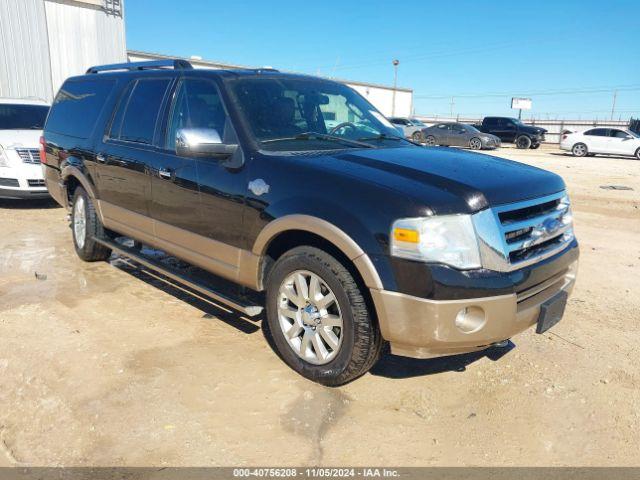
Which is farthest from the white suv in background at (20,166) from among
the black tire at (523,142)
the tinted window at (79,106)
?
the black tire at (523,142)

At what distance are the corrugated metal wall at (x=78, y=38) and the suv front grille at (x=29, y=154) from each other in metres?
10.7

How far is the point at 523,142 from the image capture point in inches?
1134

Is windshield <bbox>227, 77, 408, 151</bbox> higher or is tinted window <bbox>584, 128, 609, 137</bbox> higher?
windshield <bbox>227, 77, 408, 151</bbox>

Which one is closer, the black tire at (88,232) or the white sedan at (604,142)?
the black tire at (88,232)

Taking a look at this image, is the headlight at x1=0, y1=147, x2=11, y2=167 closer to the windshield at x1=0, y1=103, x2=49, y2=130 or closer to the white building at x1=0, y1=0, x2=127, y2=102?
the windshield at x1=0, y1=103, x2=49, y2=130

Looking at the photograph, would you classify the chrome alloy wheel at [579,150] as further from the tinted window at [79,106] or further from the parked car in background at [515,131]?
the tinted window at [79,106]

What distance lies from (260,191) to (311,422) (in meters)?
1.46

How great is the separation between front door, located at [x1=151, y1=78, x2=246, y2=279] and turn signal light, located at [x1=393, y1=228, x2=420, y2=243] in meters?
1.22

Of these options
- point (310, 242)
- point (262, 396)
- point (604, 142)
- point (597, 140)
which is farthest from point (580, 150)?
point (262, 396)

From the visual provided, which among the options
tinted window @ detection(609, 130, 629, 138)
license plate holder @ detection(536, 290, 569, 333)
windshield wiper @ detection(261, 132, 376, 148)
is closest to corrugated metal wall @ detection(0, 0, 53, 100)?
windshield wiper @ detection(261, 132, 376, 148)

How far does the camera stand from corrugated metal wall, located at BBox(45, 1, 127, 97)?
1758 cm

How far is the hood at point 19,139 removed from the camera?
8.47 meters

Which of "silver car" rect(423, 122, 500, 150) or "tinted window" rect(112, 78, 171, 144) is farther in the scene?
"silver car" rect(423, 122, 500, 150)

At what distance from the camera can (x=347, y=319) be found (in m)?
2.99
